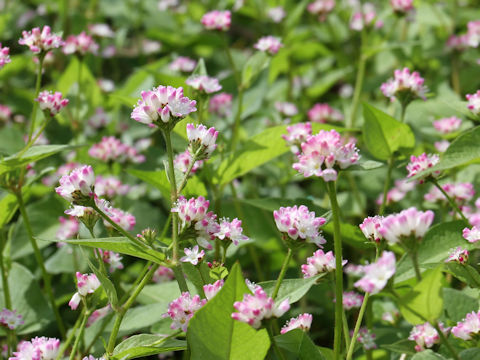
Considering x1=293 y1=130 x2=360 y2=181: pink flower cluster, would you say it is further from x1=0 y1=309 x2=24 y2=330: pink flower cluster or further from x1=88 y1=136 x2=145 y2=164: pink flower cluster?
x1=88 y1=136 x2=145 y2=164: pink flower cluster

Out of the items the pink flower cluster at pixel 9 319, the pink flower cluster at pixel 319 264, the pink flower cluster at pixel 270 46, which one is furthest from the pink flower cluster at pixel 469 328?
the pink flower cluster at pixel 270 46

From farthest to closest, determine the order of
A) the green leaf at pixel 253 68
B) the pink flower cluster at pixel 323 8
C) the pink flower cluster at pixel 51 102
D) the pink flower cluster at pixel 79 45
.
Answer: the pink flower cluster at pixel 323 8, the pink flower cluster at pixel 79 45, the green leaf at pixel 253 68, the pink flower cluster at pixel 51 102

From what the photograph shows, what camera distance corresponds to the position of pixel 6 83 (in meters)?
2.73

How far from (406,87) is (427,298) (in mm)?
730

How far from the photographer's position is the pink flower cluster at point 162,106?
100 cm

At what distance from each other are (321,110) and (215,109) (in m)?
Result: 0.40

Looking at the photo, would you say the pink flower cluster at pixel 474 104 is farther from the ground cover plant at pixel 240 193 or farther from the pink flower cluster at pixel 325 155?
the pink flower cluster at pixel 325 155

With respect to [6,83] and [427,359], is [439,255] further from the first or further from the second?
[6,83]

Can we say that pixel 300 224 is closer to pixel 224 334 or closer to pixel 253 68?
pixel 224 334

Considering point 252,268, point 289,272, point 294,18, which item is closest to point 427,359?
point 289,272

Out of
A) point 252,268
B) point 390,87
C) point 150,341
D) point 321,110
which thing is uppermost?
point 390,87

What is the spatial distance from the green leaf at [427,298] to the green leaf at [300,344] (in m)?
0.20

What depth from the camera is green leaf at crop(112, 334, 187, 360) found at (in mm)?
971

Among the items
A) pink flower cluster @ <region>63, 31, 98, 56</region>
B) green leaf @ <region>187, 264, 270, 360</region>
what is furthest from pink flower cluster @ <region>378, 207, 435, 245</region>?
pink flower cluster @ <region>63, 31, 98, 56</region>
